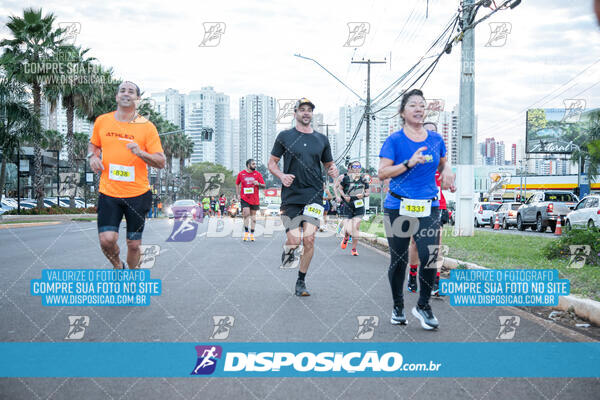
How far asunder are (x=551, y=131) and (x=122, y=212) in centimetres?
5927

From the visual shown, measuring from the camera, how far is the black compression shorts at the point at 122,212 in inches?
205

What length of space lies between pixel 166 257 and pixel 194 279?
2841 mm

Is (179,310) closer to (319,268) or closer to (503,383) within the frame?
(503,383)

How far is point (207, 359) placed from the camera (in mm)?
3613

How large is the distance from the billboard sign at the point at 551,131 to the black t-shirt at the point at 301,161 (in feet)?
182

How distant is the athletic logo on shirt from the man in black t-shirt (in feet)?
7.63

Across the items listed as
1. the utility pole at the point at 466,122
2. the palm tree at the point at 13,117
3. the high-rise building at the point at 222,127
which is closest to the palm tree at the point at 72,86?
the palm tree at the point at 13,117

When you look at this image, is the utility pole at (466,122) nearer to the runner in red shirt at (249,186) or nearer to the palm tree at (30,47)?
the runner in red shirt at (249,186)

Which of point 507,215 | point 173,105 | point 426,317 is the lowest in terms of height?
point 507,215

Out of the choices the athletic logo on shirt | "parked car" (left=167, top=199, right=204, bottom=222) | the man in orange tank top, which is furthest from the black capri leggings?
"parked car" (left=167, top=199, right=204, bottom=222)

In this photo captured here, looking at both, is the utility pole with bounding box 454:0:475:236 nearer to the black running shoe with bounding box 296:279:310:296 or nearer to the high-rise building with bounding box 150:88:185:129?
the black running shoe with bounding box 296:279:310:296

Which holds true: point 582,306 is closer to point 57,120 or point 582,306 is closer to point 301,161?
point 301,161

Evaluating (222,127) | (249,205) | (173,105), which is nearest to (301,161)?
(249,205)

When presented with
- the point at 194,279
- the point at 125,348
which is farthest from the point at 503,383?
the point at 194,279
